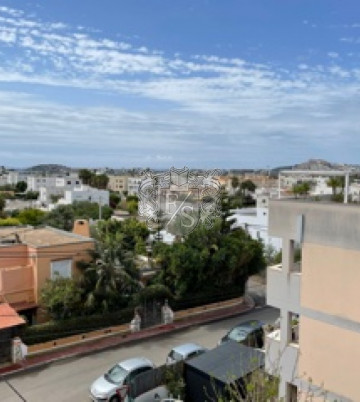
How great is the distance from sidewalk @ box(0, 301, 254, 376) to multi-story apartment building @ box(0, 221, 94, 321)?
2212mm

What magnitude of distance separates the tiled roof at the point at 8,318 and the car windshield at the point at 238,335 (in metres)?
8.28

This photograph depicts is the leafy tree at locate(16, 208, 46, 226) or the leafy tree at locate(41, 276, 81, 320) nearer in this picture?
the leafy tree at locate(41, 276, 81, 320)

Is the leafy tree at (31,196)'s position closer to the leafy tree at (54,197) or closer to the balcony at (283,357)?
the leafy tree at (54,197)

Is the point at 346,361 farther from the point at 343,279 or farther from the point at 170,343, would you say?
the point at 170,343

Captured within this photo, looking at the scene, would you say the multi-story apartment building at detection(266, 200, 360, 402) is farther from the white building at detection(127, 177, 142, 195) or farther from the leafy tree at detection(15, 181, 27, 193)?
the leafy tree at detection(15, 181, 27, 193)

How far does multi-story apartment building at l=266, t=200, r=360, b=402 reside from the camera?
782 centimetres

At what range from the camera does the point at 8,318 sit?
15.6 m

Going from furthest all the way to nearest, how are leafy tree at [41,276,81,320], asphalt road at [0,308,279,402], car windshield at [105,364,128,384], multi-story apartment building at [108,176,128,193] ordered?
1. multi-story apartment building at [108,176,128,193]
2. leafy tree at [41,276,81,320]
3. asphalt road at [0,308,279,402]
4. car windshield at [105,364,128,384]

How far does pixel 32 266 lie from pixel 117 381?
705cm

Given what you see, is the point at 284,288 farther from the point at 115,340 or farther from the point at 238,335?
the point at 115,340

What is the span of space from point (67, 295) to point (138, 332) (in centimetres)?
392

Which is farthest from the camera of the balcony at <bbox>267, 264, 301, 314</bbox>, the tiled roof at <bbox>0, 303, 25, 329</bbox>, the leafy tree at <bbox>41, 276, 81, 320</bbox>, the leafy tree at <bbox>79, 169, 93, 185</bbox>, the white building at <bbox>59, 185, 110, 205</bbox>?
the leafy tree at <bbox>79, 169, 93, 185</bbox>

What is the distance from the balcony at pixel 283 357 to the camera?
8.89m

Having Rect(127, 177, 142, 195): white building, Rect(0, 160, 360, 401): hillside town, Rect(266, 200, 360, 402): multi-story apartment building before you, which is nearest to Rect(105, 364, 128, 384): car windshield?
Rect(0, 160, 360, 401): hillside town
